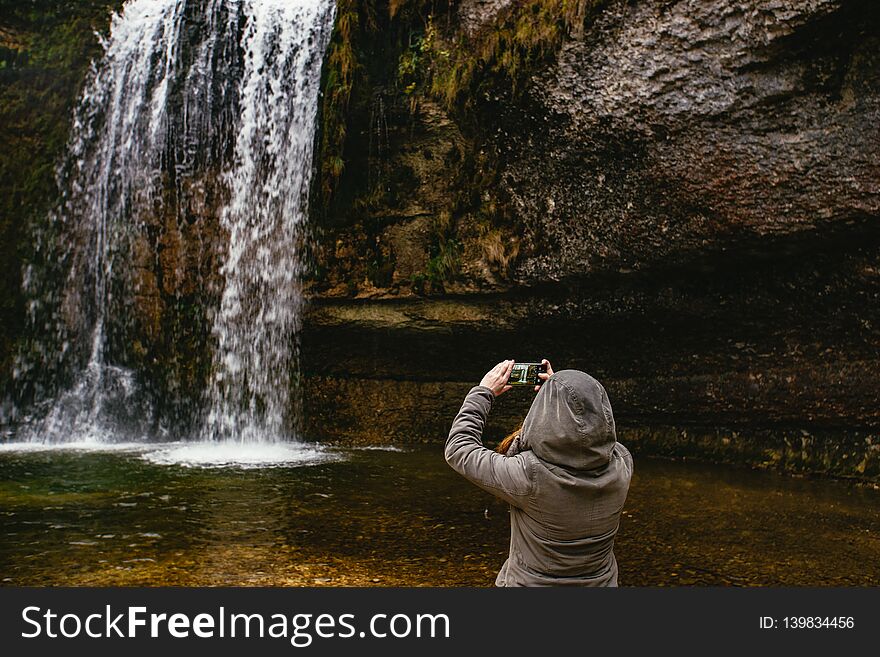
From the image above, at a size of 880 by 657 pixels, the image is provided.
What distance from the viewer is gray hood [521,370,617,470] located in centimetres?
229

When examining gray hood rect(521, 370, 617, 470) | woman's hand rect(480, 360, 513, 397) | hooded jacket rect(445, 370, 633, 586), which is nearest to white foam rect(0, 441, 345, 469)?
woman's hand rect(480, 360, 513, 397)

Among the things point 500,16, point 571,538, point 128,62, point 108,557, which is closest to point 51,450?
point 108,557

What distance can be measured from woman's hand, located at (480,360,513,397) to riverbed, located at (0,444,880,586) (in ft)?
5.01

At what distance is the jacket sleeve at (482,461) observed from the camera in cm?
236

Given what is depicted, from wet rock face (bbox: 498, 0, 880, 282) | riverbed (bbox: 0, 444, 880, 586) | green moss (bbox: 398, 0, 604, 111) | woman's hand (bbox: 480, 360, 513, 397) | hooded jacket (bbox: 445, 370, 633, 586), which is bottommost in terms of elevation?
riverbed (bbox: 0, 444, 880, 586)

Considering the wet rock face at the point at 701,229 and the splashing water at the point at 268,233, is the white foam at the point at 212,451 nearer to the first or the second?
the splashing water at the point at 268,233

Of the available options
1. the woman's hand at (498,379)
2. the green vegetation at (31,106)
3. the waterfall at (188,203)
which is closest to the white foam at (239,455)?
the waterfall at (188,203)

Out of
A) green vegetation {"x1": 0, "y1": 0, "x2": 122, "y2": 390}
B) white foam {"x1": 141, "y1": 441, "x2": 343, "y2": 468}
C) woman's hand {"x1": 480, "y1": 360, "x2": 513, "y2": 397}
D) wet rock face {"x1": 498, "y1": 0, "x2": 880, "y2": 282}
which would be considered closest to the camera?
woman's hand {"x1": 480, "y1": 360, "x2": 513, "y2": 397}

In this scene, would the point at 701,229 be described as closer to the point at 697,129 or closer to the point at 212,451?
the point at 697,129

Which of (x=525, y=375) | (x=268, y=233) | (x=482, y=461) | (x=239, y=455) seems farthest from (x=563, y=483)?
(x=268, y=233)

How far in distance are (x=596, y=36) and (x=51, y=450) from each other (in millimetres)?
7516

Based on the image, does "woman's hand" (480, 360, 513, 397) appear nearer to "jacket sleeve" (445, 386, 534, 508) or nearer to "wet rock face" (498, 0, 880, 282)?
"jacket sleeve" (445, 386, 534, 508)

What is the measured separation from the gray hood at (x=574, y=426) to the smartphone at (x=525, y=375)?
0.41m

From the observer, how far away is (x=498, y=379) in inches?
110
